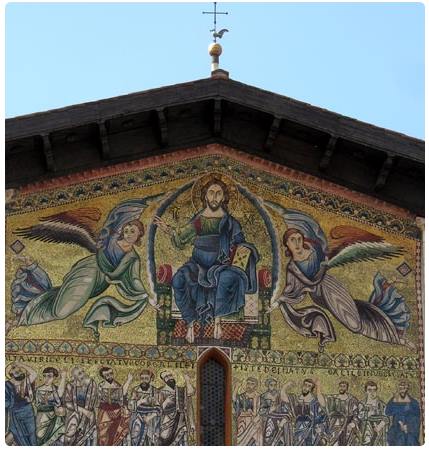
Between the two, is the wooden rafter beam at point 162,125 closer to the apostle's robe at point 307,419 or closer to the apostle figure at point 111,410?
the apostle figure at point 111,410

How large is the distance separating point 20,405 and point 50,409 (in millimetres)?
329

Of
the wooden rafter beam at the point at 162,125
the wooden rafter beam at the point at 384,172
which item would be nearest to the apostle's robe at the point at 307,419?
the wooden rafter beam at the point at 384,172

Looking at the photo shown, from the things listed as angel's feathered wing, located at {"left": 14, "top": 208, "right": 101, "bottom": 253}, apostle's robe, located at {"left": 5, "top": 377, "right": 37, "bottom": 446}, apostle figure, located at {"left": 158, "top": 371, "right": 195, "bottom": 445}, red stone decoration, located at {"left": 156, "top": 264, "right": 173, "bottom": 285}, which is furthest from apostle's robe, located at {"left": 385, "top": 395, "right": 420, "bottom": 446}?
apostle's robe, located at {"left": 5, "top": 377, "right": 37, "bottom": 446}

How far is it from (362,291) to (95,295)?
10.1 ft

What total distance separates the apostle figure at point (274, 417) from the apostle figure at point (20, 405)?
2.54 metres

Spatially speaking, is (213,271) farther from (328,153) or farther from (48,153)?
(48,153)

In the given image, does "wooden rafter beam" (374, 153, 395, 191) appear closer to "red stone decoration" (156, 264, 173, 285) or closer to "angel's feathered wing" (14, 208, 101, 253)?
"red stone decoration" (156, 264, 173, 285)

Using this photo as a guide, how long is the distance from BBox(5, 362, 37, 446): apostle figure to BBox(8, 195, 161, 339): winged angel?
58 centimetres

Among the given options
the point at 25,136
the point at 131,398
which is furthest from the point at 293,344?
the point at 25,136

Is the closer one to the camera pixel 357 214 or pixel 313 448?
pixel 313 448

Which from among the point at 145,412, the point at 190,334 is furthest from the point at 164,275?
the point at 145,412

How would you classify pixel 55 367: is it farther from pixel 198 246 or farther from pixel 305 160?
pixel 305 160

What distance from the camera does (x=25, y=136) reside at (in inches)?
781

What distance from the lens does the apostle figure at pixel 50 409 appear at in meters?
19.1
